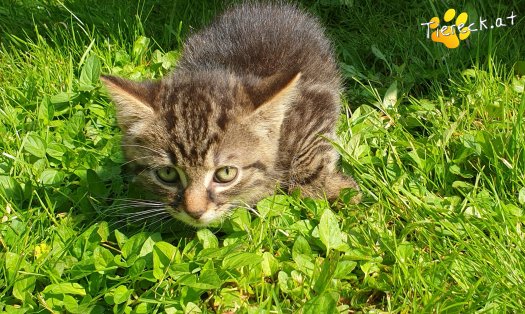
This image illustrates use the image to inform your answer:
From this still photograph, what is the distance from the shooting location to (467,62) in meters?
3.20

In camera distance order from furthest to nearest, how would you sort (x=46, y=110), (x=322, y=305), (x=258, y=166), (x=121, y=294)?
(x=46, y=110)
(x=258, y=166)
(x=121, y=294)
(x=322, y=305)

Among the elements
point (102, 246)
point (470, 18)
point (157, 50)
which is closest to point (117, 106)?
point (102, 246)

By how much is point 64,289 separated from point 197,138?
66 cm

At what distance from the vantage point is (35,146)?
2.60 meters

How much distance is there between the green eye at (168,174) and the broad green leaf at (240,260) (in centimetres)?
36

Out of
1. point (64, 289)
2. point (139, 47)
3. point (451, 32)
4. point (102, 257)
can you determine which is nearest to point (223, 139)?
point (102, 257)

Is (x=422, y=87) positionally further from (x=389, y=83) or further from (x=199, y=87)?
(x=199, y=87)

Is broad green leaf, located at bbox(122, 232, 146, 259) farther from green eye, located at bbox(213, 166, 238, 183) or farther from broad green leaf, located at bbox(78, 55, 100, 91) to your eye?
broad green leaf, located at bbox(78, 55, 100, 91)

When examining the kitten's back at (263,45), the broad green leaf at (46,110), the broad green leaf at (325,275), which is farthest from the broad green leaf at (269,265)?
the broad green leaf at (46,110)

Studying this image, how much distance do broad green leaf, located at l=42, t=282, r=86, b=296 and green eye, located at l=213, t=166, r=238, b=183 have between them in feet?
1.94

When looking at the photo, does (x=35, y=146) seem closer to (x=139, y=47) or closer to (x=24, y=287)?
(x=24, y=287)

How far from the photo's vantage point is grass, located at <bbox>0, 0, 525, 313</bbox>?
1.99 metres

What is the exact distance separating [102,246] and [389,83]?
5.86 feet

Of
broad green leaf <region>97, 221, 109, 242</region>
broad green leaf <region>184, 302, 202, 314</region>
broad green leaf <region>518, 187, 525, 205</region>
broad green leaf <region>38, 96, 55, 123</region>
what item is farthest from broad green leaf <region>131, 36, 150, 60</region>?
broad green leaf <region>518, 187, 525, 205</region>
